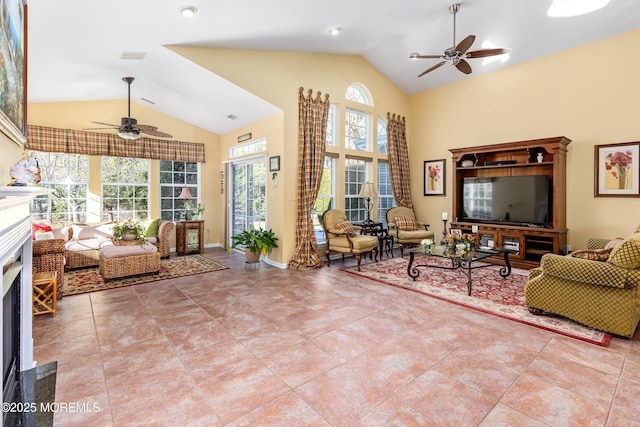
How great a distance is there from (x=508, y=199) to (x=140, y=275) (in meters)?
6.39

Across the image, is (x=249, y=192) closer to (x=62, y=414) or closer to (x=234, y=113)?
(x=234, y=113)

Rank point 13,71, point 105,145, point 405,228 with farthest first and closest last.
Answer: point 405,228 < point 105,145 < point 13,71

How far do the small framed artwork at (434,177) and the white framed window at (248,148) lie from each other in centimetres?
376

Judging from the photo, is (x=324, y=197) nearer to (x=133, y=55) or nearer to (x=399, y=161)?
(x=399, y=161)

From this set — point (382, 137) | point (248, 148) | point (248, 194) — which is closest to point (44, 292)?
point (248, 194)

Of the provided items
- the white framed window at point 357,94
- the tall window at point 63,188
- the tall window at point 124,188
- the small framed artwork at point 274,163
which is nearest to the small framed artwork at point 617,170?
the white framed window at point 357,94

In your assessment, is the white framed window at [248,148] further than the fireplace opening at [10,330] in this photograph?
Yes

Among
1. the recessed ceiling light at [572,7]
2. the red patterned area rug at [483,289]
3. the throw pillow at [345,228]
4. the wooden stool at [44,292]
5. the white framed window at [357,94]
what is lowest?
the red patterned area rug at [483,289]

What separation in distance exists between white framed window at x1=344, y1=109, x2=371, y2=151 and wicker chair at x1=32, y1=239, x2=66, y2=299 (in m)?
4.88

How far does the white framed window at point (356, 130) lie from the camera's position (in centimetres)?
659

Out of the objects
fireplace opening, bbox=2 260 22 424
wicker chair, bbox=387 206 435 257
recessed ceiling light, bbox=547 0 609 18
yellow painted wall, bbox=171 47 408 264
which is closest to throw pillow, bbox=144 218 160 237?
yellow painted wall, bbox=171 47 408 264

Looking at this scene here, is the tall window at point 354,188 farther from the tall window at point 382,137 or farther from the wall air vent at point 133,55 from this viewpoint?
the wall air vent at point 133,55

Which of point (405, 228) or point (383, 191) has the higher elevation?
point (383, 191)

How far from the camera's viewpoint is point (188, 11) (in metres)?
3.38
